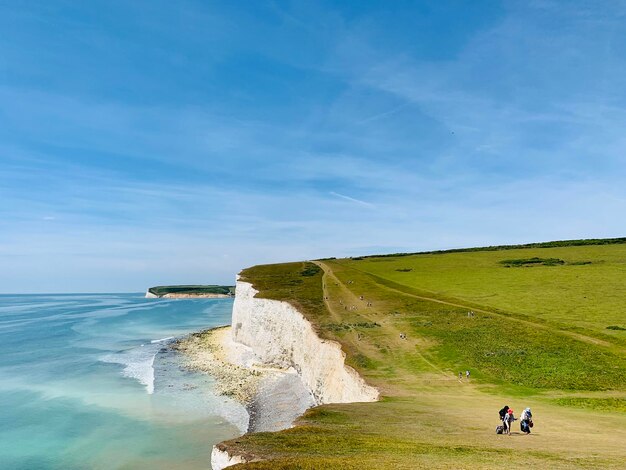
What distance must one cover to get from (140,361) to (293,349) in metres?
24.9

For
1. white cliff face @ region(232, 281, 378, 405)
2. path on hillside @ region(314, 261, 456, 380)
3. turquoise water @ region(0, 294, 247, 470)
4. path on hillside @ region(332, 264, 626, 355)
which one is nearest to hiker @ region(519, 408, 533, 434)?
white cliff face @ region(232, 281, 378, 405)

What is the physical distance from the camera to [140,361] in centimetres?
6172

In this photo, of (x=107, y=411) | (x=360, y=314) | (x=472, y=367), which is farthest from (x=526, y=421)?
(x=107, y=411)

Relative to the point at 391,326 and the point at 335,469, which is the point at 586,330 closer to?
the point at 391,326

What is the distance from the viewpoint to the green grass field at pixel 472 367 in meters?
14.4

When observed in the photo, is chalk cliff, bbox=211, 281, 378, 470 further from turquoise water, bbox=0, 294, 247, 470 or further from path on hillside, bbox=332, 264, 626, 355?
path on hillside, bbox=332, 264, 626, 355

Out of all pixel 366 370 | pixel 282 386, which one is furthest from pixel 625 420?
pixel 282 386

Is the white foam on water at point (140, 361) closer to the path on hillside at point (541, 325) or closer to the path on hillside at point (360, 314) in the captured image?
the path on hillside at point (360, 314)

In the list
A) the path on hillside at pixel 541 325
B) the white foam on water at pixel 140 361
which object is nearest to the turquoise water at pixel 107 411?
the white foam on water at pixel 140 361

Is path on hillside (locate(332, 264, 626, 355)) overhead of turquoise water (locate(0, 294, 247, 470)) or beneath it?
overhead

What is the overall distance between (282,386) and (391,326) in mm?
13315

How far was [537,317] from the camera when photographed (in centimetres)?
4456

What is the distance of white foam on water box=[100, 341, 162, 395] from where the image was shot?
50872 mm

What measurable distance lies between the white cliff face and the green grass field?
1.25 m
